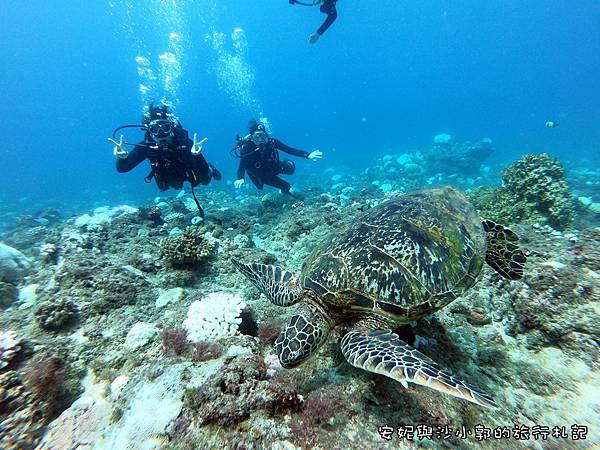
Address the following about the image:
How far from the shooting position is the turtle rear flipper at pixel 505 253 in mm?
3439

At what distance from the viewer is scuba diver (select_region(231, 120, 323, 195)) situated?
1152cm

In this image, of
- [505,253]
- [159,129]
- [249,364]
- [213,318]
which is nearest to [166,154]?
[159,129]

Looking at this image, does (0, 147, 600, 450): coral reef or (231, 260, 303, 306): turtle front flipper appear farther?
(231, 260, 303, 306): turtle front flipper

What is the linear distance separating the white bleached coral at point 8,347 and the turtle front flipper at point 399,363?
3.57 m

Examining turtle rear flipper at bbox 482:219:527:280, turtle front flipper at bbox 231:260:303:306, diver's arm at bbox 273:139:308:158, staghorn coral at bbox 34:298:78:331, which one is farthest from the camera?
diver's arm at bbox 273:139:308:158

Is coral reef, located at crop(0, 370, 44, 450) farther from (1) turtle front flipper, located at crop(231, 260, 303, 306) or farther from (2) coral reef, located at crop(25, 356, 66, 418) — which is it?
(1) turtle front flipper, located at crop(231, 260, 303, 306)

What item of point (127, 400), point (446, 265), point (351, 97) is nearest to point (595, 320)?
point (446, 265)

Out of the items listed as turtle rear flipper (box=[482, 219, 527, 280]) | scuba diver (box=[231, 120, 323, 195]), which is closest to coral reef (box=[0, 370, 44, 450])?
turtle rear flipper (box=[482, 219, 527, 280])

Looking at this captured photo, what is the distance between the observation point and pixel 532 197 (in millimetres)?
7367

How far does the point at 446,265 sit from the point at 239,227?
614 cm

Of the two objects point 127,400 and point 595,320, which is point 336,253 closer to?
point 127,400

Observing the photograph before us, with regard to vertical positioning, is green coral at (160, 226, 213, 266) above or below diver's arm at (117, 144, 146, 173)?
below

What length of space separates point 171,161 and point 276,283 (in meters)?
7.13

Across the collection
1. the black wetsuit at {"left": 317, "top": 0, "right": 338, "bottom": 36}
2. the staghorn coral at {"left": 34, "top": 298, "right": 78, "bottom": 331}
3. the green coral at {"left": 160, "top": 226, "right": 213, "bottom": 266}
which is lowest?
the staghorn coral at {"left": 34, "top": 298, "right": 78, "bottom": 331}
